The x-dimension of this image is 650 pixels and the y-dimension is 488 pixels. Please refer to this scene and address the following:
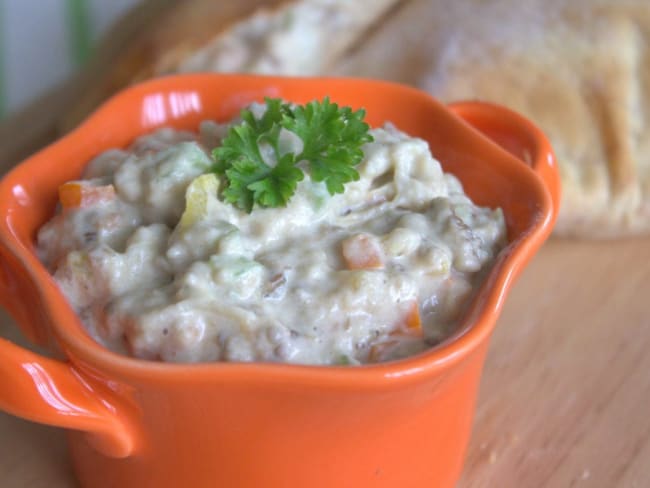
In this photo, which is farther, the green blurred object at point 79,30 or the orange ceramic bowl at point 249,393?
the green blurred object at point 79,30

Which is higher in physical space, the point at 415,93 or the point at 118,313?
the point at 118,313

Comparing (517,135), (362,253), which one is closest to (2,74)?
(517,135)

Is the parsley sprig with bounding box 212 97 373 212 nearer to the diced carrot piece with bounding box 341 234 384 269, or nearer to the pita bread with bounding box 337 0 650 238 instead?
the diced carrot piece with bounding box 341 234 384 269

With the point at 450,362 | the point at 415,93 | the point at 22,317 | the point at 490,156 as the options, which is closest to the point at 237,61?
the point at 415,93

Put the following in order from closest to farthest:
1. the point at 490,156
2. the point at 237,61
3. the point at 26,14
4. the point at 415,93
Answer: the point at 490,156 → the point at 415,93 → the point at 237,61 → the point at 26,14

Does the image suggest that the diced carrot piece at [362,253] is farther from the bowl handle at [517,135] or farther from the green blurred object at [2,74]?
the green blurred object at [2,74]

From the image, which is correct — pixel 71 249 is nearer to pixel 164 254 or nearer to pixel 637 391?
pixel 164 254

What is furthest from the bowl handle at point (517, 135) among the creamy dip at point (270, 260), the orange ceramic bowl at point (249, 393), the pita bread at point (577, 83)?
the pita bread at point (577, 83)

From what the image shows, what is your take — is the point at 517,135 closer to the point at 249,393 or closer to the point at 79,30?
the point at 249,393
